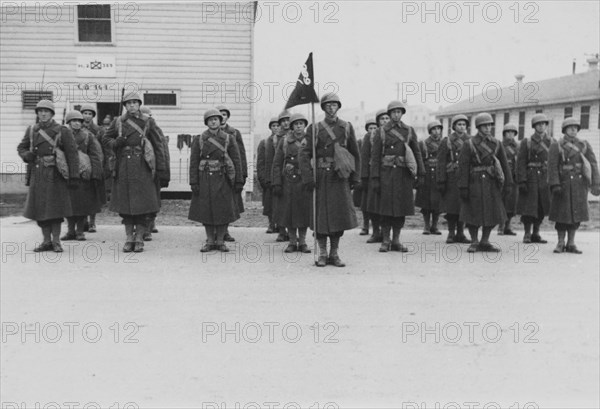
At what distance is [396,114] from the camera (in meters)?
Result: 8.95

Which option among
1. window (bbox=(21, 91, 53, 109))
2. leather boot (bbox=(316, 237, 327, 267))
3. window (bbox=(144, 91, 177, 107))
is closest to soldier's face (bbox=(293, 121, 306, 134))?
leather boot (bbox=(316, 237, 327, 267))

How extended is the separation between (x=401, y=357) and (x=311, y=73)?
4293 millimetres

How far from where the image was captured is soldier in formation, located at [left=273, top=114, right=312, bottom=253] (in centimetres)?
886

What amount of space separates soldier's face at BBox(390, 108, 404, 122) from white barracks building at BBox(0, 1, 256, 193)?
337 inches

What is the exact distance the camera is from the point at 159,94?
55.5 ft

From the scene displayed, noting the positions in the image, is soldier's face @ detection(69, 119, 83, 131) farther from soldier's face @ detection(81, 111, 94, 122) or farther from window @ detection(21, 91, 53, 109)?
window @ detection(21, 91, 53, 109)

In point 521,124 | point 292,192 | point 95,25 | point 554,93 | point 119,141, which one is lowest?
point 292,192

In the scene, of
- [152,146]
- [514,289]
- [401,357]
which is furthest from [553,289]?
[152,146]

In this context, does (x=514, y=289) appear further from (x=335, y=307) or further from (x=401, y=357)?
(x=401, y=357)

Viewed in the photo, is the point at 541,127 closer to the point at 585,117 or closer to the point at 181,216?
the point at 181,216

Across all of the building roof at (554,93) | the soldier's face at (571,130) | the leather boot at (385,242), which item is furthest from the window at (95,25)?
the building roof at (554,93)

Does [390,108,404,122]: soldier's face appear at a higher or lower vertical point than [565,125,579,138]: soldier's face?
higher

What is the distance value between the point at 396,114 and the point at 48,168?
16.0ft

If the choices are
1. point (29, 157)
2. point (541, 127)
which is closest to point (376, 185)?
point (541, 127)
